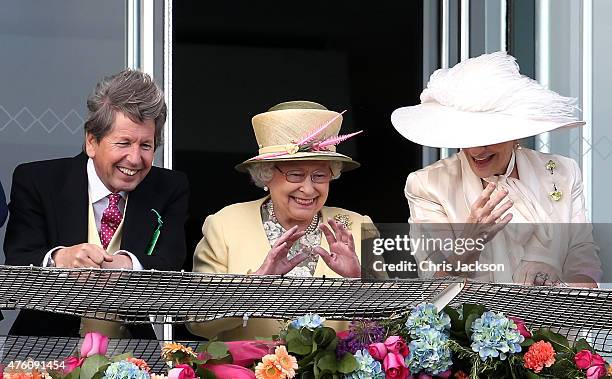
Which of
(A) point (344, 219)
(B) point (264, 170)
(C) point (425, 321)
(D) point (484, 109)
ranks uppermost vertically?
(D) point (484, 109)

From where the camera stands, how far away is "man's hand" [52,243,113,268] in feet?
9.80

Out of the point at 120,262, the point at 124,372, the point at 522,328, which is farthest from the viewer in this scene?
the point at 120,262

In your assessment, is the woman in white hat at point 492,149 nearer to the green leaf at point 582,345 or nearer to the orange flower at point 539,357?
the green leaf at point 582,345

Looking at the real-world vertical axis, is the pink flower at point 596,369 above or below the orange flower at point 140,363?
below

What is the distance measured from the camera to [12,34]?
503 centimetres

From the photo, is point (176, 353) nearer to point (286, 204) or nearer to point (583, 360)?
point (583, 360)

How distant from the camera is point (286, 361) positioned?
2436 millimetres

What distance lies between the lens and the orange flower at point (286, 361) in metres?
2.43

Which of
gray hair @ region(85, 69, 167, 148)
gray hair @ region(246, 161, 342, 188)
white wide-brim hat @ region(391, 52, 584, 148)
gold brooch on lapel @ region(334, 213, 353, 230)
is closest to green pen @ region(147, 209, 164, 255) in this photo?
gray hair @ region(85, 69, 167, 148)

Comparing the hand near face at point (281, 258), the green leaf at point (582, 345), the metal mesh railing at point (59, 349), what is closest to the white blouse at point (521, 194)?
the hand near face at point (281, 258)

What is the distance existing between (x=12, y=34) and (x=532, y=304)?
9.71 ft

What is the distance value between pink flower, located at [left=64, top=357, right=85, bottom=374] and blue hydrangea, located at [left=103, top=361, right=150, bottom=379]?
101mm

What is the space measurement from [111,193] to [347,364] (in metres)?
1.20

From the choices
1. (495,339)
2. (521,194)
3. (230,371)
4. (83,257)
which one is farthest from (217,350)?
(521,194)
